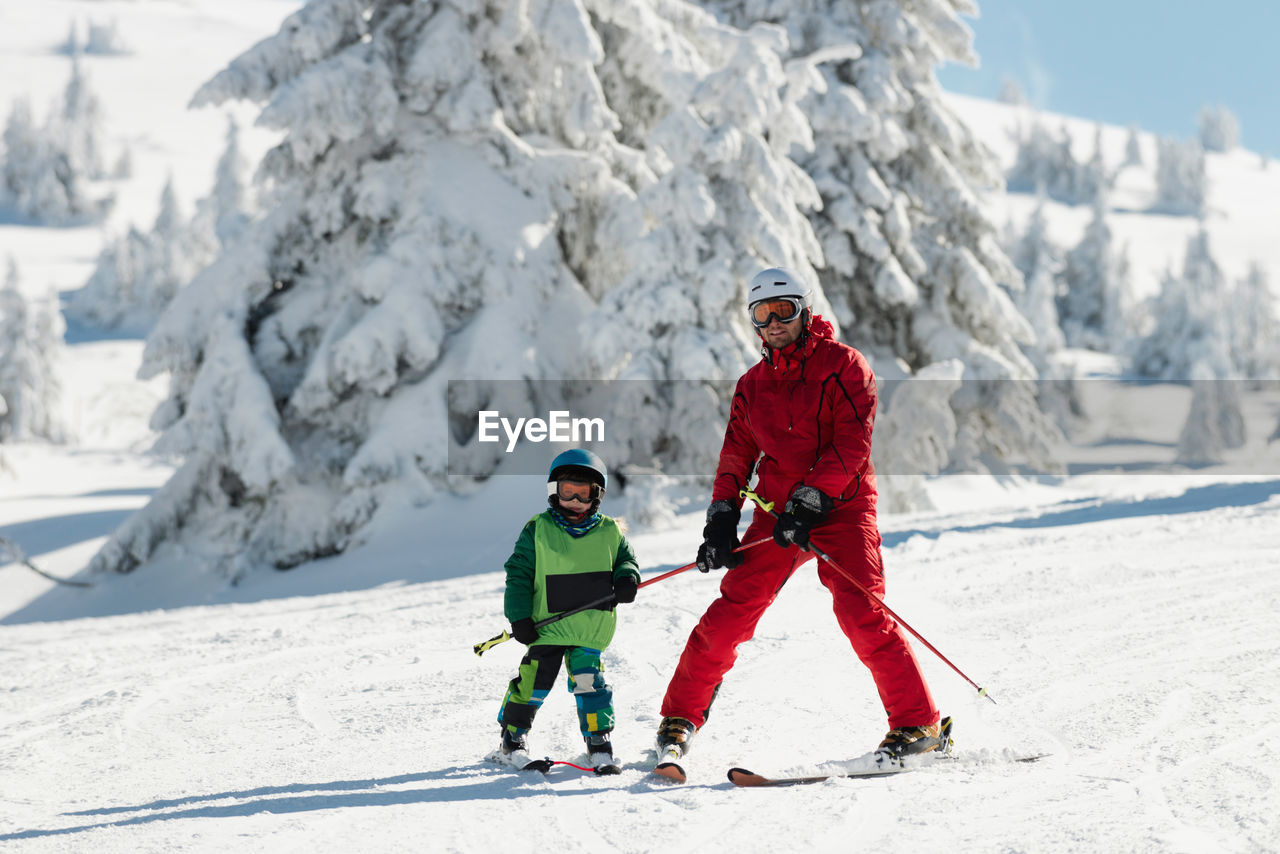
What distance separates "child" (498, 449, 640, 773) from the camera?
13.2ft

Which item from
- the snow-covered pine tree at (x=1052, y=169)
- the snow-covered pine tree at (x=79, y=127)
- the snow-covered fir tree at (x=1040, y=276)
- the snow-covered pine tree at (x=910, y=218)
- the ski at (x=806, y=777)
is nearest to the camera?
the ski at (x=806, y=777)

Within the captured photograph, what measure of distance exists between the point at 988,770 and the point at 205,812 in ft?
9.94

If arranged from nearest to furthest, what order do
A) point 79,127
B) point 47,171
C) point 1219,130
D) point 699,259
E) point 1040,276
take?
point 699,259 < point 1040,276 < point 47,171 < point 79,127 < point 1219,130

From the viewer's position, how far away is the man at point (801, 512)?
13.1 ft

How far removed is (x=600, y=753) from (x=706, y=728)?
74cm

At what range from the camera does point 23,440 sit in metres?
47.8

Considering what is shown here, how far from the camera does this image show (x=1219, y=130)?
14938 centimetres

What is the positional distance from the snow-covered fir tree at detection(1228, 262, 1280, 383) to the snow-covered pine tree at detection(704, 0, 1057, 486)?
37.1 metres

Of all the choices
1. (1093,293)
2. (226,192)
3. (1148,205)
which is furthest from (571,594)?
(1148,205)

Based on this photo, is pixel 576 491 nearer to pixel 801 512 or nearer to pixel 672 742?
pixel 801 512

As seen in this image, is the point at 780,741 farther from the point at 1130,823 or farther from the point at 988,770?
the point at 1130,823

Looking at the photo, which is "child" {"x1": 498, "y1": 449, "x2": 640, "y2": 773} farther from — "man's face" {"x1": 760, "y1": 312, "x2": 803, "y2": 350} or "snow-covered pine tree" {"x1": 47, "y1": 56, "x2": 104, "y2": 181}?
"snow-covered pine tree" {"x1": 47, "y1": 56, "x2": 104, "y2": 181}

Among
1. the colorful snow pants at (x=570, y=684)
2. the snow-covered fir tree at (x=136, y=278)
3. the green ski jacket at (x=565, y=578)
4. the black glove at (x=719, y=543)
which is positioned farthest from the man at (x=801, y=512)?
the snow-covered fir tree at (x=136, y=278)

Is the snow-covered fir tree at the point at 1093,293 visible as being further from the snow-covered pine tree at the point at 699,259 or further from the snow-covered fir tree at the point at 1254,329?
the snow-covered pine tree at the point at 699,259
